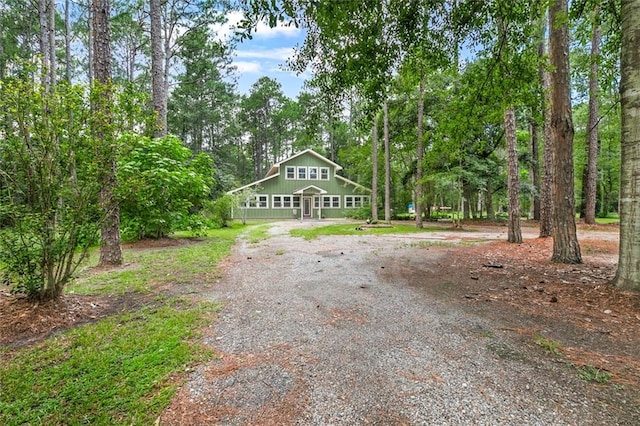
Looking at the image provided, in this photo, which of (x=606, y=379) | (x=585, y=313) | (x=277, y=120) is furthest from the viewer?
(x=277, y=120)

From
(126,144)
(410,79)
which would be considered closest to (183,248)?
(126,144)

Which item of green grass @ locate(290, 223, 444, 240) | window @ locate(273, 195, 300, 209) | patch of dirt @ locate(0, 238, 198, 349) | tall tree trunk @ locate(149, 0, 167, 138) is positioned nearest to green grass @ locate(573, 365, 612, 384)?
patch of dirt @ locate(0, 238, 198, 349)

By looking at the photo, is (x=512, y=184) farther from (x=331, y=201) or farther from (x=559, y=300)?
(x=331, y=201)

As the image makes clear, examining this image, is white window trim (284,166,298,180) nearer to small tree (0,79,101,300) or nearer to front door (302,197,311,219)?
front door (302,197,311,219)

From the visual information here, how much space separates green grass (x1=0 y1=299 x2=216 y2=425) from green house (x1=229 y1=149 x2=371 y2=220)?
2235 centimetres

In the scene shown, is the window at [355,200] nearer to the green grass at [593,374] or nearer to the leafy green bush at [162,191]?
the leafy green bush at [162,191]

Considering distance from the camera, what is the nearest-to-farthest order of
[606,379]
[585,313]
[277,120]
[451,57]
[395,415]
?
[395,415], [606,379], [585,313], [451,57], [277,120]

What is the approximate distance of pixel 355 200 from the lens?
95.9ft

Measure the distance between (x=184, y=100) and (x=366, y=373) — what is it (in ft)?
102

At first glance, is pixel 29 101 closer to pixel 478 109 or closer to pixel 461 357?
pixel 461 357

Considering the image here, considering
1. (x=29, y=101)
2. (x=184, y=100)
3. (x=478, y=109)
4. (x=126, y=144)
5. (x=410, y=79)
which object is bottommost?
(x=126, y=144)

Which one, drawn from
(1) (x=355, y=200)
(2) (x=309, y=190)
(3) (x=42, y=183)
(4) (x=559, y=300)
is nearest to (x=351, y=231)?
(4) (x=559, y=300)

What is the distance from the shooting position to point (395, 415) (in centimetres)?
183

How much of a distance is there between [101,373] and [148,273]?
374 cm
